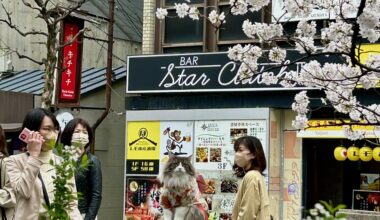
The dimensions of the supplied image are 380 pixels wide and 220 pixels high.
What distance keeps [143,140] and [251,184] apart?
9.60 meters

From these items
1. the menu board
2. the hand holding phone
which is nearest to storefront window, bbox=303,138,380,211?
the menu board

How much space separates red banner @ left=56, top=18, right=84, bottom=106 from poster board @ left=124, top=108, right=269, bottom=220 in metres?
1.64

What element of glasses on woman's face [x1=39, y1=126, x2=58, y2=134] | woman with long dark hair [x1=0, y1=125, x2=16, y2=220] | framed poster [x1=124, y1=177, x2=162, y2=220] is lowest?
framed poster [x1=124, y1=177, x2=162, y2=220]

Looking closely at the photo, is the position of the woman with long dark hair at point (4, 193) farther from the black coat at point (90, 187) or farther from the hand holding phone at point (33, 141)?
the black coat at point (90, 187)

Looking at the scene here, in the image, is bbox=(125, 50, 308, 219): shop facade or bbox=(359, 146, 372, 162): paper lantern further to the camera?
bbox=(125, 50, 308, 219): shop facade

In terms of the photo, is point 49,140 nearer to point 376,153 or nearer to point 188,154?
point 376,153

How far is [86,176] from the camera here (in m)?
7.41

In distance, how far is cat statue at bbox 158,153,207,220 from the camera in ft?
26.7

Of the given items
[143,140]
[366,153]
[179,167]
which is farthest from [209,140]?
[179,167]

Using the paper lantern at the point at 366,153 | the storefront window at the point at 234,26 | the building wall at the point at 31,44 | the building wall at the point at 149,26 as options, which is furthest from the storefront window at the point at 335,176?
the building wall at the point at 31,44

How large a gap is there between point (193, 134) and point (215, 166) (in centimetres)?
84

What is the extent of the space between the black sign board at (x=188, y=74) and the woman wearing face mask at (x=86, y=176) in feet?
23.7

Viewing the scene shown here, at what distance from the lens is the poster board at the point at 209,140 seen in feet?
48.3

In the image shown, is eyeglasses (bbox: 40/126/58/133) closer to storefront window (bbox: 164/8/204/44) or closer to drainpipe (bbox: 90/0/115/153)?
storefront window (bbox: 164/8/204/44)
